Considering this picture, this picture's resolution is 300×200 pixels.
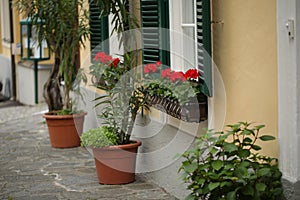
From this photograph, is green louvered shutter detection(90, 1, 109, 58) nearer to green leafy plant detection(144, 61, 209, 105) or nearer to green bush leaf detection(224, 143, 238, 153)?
green leafy plant detection(144, 61, 209, 105)

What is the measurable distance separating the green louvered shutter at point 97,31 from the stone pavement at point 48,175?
135 cm

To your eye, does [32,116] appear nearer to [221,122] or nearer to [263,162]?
[221,122]

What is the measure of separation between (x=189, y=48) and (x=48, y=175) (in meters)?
2.27

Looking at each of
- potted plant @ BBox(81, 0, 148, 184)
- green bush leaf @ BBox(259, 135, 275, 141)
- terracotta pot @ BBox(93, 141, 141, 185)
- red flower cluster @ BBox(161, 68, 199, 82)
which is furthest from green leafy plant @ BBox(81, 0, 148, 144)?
green bush leaf @ BBox(259, 135, 275, 141)

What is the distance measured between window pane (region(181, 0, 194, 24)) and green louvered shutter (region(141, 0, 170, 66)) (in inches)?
8.5

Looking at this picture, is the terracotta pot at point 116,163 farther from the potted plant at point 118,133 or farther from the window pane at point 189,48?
the window pane at point 189,48

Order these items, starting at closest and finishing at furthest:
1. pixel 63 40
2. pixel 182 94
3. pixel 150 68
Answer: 1. pixel 182 94
2. pixel 150 68
3. pixel 63 40

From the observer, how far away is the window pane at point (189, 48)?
659cm

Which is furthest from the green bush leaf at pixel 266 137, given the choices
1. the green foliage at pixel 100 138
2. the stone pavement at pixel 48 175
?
the green foliage at pixel 100 138

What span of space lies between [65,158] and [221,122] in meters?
3.51

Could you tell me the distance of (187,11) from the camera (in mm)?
6770

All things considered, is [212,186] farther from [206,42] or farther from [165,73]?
[165,73]

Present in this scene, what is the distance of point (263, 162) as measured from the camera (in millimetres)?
4996

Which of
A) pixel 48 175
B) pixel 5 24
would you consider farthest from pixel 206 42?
pixel 5 24
